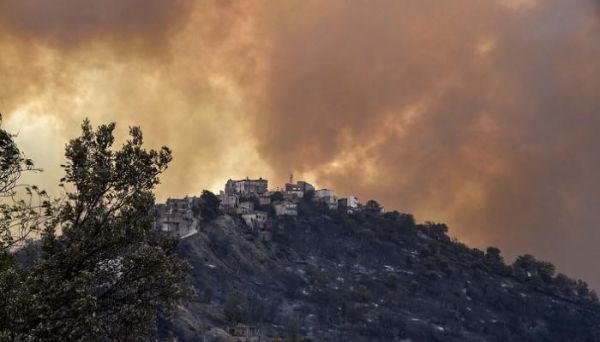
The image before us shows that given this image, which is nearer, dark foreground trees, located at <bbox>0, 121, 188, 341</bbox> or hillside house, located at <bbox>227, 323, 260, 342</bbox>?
dark foreground trees, located at <bbox>0, 121, 188, 341</bbox>

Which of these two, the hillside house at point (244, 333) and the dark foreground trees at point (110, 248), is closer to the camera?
the dark foreground trees at point (110, 248)

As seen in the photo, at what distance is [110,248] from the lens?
3547 cm

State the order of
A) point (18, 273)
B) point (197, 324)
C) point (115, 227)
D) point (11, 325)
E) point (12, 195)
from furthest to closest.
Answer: point (197, 324) → point (115, 227) → point (12, 195) → point (18, 273) → point (11, 325)

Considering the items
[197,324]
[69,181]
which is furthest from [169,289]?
[197,324]

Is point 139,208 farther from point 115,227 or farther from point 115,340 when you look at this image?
point 115,340

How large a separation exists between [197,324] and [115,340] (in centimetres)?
15414

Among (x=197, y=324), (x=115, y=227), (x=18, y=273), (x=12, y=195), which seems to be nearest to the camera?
(x=18, y=273)

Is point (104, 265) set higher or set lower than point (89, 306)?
higher

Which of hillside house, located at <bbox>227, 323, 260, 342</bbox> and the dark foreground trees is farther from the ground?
hillside house, located at <bbox>227, 323, 260, 342</bbox>

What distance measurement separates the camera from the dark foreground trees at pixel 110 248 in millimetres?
32438

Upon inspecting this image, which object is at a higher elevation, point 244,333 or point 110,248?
point 244,333

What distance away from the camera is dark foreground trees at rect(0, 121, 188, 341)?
1277 inches

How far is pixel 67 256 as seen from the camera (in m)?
33.1

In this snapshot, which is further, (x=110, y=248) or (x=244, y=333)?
(x=244, y=333)
